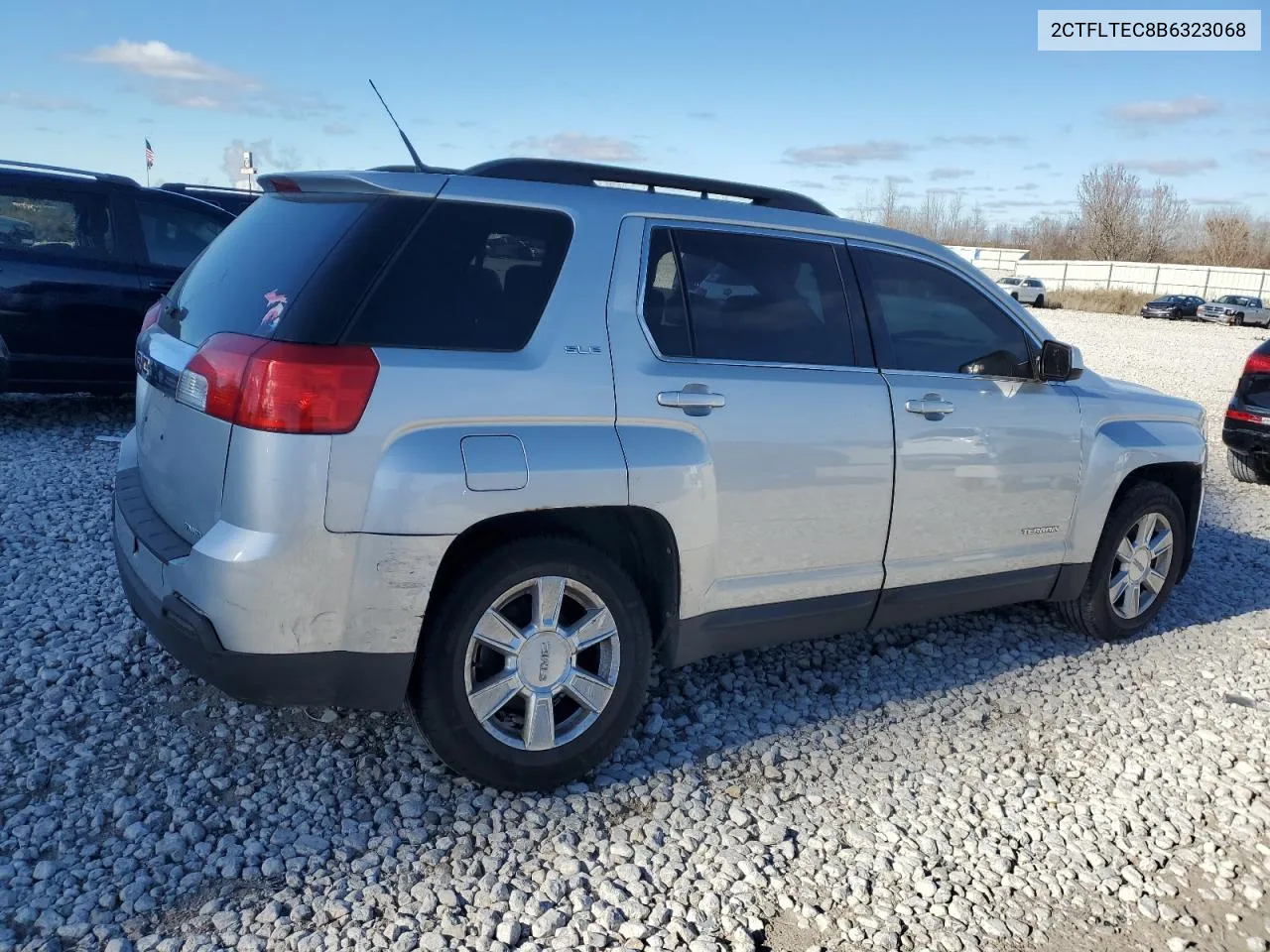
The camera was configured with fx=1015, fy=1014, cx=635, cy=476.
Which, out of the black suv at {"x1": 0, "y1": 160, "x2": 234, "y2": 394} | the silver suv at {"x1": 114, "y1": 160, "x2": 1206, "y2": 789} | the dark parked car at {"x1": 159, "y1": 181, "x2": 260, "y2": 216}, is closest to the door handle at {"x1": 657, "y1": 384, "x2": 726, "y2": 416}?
the silver suv at {"x1": 114, "y1": 160, "x2": 1206, "y2": 789}

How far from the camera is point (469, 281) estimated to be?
9.89 feet

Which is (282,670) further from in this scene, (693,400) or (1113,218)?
(1113,218)

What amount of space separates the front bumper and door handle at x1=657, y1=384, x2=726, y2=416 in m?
1.12

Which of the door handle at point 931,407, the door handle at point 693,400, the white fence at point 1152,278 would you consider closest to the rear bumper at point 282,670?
the door handle at point 693,400

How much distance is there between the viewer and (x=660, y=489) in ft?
10.6

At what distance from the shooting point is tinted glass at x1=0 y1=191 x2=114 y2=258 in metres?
7.46

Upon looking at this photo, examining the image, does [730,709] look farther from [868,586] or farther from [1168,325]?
[1168,325]

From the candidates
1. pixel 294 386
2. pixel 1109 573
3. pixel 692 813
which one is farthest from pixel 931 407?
pixel 294 386

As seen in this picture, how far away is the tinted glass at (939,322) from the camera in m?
3.98

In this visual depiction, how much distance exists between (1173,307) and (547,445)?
149 feet

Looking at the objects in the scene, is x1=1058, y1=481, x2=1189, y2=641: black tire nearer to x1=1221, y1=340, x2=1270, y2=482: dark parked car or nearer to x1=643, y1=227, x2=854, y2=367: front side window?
x1=643, y1=227, x2=854, y2=367: front side window

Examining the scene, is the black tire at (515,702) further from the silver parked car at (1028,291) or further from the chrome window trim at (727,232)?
the silver parked car at (1028,291)

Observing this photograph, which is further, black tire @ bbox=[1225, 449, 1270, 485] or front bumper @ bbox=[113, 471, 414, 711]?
black tire @ bbox=[1225, 449, 1270, 485]

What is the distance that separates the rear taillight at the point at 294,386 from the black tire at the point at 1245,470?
8.59 meters
